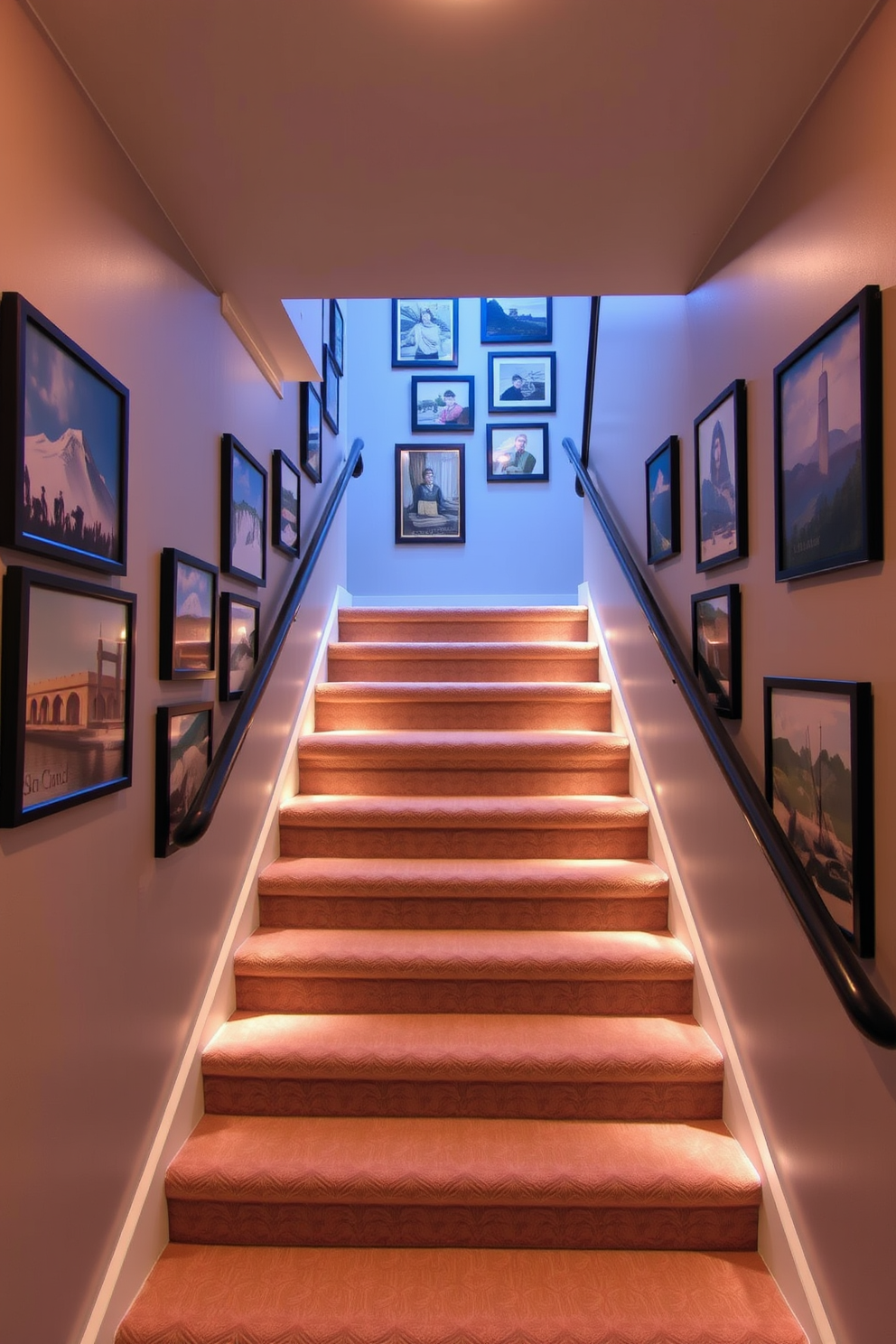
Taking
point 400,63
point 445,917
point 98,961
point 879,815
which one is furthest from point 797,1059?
point 400,63

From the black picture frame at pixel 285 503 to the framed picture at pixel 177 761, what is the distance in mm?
989

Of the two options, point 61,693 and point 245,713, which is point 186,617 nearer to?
point 245,713

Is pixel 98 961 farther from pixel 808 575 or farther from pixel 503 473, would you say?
pixel 503 473

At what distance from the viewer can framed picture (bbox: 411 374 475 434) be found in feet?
17.9

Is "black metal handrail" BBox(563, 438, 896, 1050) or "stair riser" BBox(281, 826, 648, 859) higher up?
"black metal handrail" BBox(563, 438, 896, 1050)

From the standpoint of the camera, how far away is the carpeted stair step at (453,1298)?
1.58m

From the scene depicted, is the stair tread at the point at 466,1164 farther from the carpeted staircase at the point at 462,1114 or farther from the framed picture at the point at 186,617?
the framed picture at the point at 186,617

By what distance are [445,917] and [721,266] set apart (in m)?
2.16

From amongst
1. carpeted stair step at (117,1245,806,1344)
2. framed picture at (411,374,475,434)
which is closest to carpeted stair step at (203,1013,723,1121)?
carpeted stair step at (117,1245,806,1344)

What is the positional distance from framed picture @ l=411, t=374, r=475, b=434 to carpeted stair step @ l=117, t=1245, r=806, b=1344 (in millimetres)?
4827

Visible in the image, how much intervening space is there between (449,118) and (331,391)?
2.50 metres

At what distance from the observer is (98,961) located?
5.21 feet

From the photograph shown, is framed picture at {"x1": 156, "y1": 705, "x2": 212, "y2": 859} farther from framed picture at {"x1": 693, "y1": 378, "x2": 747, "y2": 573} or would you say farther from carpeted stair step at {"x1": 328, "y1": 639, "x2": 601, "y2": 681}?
carpeted stair step at {"x1": 328, "y1": 639, "x2": 601, "y2": 681}

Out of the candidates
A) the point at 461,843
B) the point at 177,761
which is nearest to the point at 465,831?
the point at 461,843
